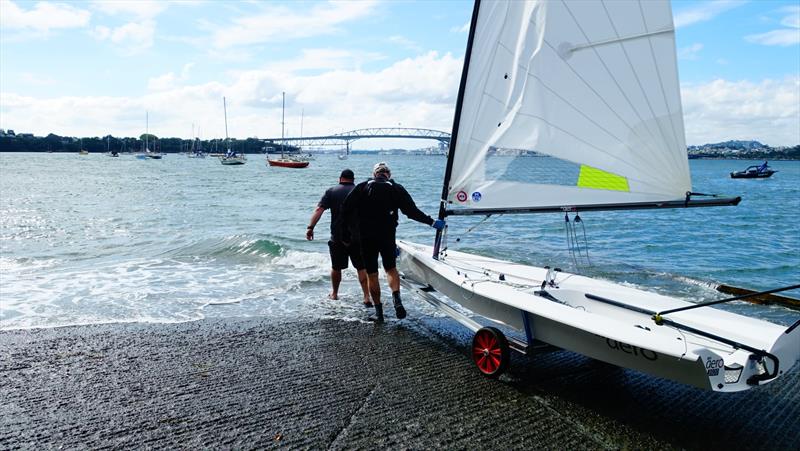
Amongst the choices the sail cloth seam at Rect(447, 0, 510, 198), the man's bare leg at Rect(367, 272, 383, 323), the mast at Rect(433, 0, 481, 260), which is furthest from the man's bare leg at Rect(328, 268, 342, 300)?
the sail cloth seam at Rect(447, 0, 510, 198)

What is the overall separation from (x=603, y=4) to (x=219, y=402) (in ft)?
15.6

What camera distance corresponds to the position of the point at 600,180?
538 centimetres

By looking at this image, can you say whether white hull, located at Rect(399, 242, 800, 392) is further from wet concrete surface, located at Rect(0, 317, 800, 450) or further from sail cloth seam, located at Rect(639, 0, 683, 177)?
sail cloth seam, located at Rect(639, 0, 683, 177)

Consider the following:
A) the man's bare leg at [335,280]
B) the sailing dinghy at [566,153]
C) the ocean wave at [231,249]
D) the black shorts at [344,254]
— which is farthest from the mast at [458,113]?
the ocean wave at [231,249]

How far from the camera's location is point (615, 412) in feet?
13.3

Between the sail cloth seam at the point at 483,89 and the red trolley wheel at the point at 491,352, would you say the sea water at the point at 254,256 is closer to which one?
the sail cloth seam at the point at 483,89

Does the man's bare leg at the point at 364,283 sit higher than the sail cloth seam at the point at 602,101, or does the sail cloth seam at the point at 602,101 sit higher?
the sail cloth seam at the point at 602,101

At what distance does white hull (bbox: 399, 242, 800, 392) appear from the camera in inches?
136

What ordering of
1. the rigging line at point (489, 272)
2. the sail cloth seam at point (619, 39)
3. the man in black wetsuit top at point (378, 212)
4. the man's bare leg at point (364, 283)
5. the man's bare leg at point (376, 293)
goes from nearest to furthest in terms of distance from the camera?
the sail cloth seam at point (619, 39) < the rigging line at point (489, 272) < the man in black wetsuit top at point (378, 212) < the man's bare leg at point (376, 293) < the man's bare leg at point (364, 283)

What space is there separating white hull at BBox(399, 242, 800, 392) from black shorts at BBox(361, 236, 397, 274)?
1.41 ft

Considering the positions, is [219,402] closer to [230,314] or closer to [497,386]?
[497,386]

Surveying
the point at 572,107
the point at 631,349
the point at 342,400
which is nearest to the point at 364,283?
the point at 342,400

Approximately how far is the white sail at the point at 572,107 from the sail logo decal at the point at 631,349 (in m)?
1.98

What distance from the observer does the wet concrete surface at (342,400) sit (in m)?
3.62
